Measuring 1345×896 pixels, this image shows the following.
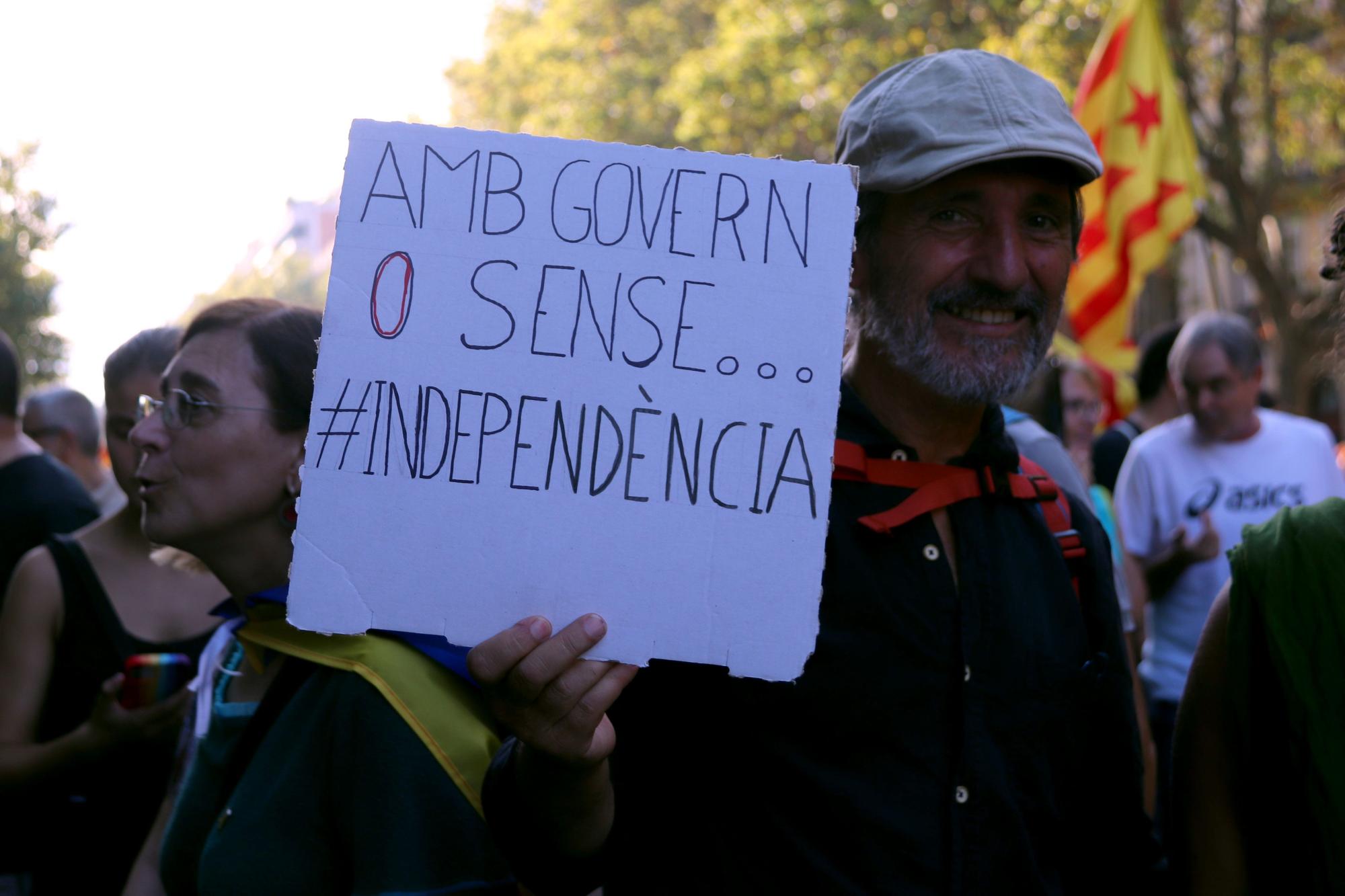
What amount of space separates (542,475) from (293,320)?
1038mm

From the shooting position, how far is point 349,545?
4.92 ft

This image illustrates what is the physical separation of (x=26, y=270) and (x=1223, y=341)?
28.2 metres

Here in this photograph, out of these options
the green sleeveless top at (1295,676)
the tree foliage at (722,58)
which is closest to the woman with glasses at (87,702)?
the green sleeveless top at (1295,676)

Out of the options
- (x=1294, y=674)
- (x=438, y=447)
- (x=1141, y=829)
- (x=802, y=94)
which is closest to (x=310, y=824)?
(x=438, y=447)

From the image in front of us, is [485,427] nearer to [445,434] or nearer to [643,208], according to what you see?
[445,434]

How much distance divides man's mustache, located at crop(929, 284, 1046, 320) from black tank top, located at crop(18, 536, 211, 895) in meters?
2.00

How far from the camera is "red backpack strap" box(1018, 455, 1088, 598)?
1933 millimetres

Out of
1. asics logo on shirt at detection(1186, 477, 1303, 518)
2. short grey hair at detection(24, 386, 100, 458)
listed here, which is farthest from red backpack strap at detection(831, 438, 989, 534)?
short grey hair at detection(24, 386, 100, 458)

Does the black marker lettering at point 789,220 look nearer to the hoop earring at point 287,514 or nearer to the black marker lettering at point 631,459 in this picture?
the black marker lettering at point 631,459

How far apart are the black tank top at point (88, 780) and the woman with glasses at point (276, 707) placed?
1.57ft

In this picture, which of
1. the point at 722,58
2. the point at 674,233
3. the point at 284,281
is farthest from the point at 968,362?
the point at 284,281

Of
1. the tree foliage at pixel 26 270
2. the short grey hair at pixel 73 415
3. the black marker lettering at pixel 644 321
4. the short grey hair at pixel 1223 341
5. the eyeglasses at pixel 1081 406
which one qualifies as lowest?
the black marker lettering at pixel 644 321

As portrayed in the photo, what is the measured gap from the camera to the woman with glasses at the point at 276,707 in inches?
70.6

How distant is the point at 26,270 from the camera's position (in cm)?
2738
